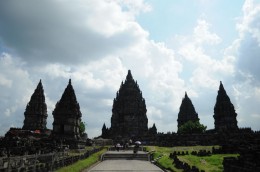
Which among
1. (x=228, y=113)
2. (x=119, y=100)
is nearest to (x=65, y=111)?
(x=119, y=100)

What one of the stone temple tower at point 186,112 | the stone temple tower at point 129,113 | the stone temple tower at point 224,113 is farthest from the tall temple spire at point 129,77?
the stone temple tower at point 224,113

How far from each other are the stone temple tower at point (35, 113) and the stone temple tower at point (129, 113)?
950 inches

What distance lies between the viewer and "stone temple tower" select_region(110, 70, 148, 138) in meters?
89.7

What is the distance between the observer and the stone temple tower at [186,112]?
102312mm

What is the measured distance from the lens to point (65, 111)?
57906mm

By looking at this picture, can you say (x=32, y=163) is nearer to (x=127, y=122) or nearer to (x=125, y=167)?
(x=125, y=167)

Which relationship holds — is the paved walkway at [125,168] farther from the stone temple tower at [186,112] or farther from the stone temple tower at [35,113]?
the stone temple tower at [186,112]

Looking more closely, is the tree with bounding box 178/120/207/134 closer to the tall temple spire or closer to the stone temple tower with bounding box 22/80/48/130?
the tall temple spire

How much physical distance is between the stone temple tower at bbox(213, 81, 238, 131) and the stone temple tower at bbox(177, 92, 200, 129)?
12002mm

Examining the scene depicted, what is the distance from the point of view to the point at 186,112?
10362cm

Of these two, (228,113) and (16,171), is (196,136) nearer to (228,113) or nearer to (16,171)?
(228,113)

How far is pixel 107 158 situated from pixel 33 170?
17.3 m

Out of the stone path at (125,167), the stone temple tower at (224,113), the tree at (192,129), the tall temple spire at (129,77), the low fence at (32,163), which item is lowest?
the stone path at (125,167)

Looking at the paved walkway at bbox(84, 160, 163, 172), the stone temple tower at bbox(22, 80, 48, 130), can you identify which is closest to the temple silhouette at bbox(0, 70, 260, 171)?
the stone temple tower at bbox(22, 80, 48, 130)
